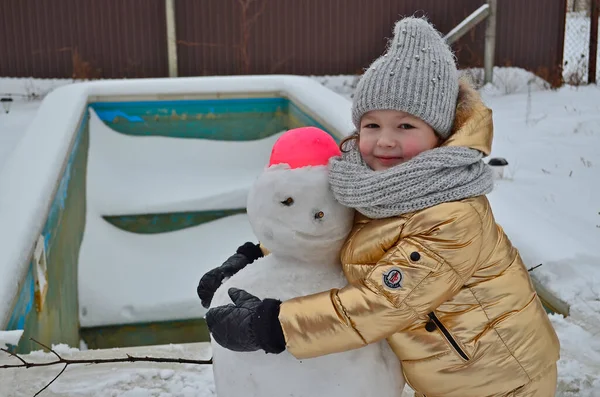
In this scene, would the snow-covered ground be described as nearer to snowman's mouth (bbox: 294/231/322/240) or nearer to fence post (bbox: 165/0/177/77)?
snowman's mouth (bbox: 294/231/322/240)

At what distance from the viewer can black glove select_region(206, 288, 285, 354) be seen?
1498mm

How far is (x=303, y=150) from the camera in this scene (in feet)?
5.46

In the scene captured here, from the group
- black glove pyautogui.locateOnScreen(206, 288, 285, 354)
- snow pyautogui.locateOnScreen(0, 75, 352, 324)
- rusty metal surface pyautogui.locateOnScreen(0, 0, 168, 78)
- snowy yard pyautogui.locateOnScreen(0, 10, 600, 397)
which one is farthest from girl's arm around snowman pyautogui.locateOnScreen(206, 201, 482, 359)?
rusty metal surface pyautogui.locateOnScreen(0, 0, 168, 78)

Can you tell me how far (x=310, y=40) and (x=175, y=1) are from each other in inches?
69.8

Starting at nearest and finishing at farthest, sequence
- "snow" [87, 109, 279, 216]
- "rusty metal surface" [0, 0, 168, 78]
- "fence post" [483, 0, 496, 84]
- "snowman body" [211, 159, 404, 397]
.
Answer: "snowman body" [211, 159, 404, 397] → "snow" [87, 109, 279, 216] → "fence post" [483, 0, 496, 84] → "rusty metal surface" [0, 0, 168, 78]

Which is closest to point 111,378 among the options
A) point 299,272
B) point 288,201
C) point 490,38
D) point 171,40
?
point 299,272

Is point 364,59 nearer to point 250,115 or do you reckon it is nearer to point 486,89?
point 486,89

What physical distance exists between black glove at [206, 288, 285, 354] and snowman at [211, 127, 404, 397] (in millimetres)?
98

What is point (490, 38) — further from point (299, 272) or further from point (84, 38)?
point (299, 272)

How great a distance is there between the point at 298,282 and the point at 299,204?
185mm

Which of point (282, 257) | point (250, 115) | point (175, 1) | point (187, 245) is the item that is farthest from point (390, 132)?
point (175, 1)

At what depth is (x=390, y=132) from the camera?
5.49 feet

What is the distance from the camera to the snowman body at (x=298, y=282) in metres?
1.61

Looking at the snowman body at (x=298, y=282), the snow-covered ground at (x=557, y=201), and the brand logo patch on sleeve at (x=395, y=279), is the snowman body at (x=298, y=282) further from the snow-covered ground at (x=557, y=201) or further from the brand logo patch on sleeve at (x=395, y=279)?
the snow-covered ground at (x=557, y=201)
